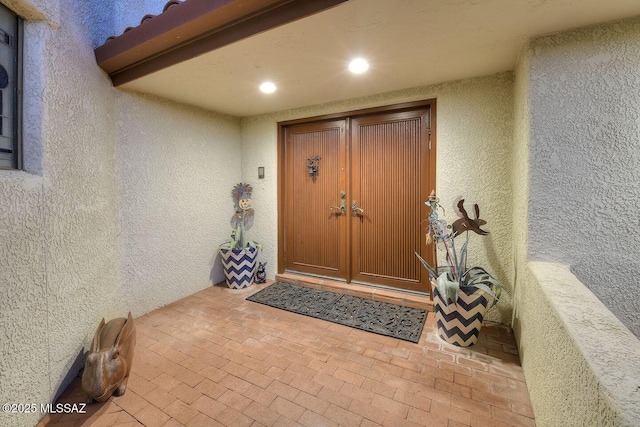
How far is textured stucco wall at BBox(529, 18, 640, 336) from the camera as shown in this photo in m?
1.70

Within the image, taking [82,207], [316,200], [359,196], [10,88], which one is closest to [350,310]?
[359,196]

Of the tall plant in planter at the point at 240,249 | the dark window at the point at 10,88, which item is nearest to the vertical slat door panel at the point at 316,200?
the tall plant in planter at the point at 240,249

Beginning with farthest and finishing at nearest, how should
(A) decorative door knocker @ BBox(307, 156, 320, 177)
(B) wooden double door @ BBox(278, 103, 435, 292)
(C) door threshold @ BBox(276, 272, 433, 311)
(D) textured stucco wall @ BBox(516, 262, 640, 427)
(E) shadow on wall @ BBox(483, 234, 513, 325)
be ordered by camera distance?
(A) decorative door knocker @ BBox(307, 156, 320, 177) → (B) wooden double door @ BBox(278, 103, 435, 292) → (C) door threshold @ BBox(276, 272, 433, 311) → (E) shadow on wall @ BBox(483, 234, 513, 325) → (D) textured stucco wall @ BBox(516, 262, 640, 427)

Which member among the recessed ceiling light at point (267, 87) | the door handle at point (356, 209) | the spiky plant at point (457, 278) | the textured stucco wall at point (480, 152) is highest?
the recessed ceiling light at point (267, 87)

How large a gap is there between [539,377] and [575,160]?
4.54 feet

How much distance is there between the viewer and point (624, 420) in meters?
0.67

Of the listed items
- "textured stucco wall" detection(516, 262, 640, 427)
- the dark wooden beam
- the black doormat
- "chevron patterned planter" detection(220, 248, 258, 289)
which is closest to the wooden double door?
the black doormat

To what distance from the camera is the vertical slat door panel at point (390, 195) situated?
311cm

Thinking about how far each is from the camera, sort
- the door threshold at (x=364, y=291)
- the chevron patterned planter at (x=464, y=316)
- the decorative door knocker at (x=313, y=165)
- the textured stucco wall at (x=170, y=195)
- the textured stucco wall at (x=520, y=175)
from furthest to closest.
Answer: the decorative door knocker at (x=313, y=165), the door threshold at (x=364, y=291), the textured stucco wall at (x=170, y=195), the chevron patterned planter at (x=464, y=316), the textured stucco wall at (x=520, y=175)

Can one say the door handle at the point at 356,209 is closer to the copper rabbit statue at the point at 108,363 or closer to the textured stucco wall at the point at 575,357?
the textured stucco wall at the point at 575,357

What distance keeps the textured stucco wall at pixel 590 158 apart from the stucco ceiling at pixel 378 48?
0.19 metres

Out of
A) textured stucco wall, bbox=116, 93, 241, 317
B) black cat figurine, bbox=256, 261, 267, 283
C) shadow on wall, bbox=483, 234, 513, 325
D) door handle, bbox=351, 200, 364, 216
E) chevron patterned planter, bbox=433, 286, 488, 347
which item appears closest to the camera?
chevron patterned planter, bbox=433, 286, 488, 347

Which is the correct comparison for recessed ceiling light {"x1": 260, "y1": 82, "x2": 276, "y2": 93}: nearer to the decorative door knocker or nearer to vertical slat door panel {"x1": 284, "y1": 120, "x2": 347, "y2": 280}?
vertical slat door panel {"x1": 284, "y1": 120, "x2": 347, "y2": 280}

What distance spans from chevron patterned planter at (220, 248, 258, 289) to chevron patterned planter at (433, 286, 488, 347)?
2.38m
